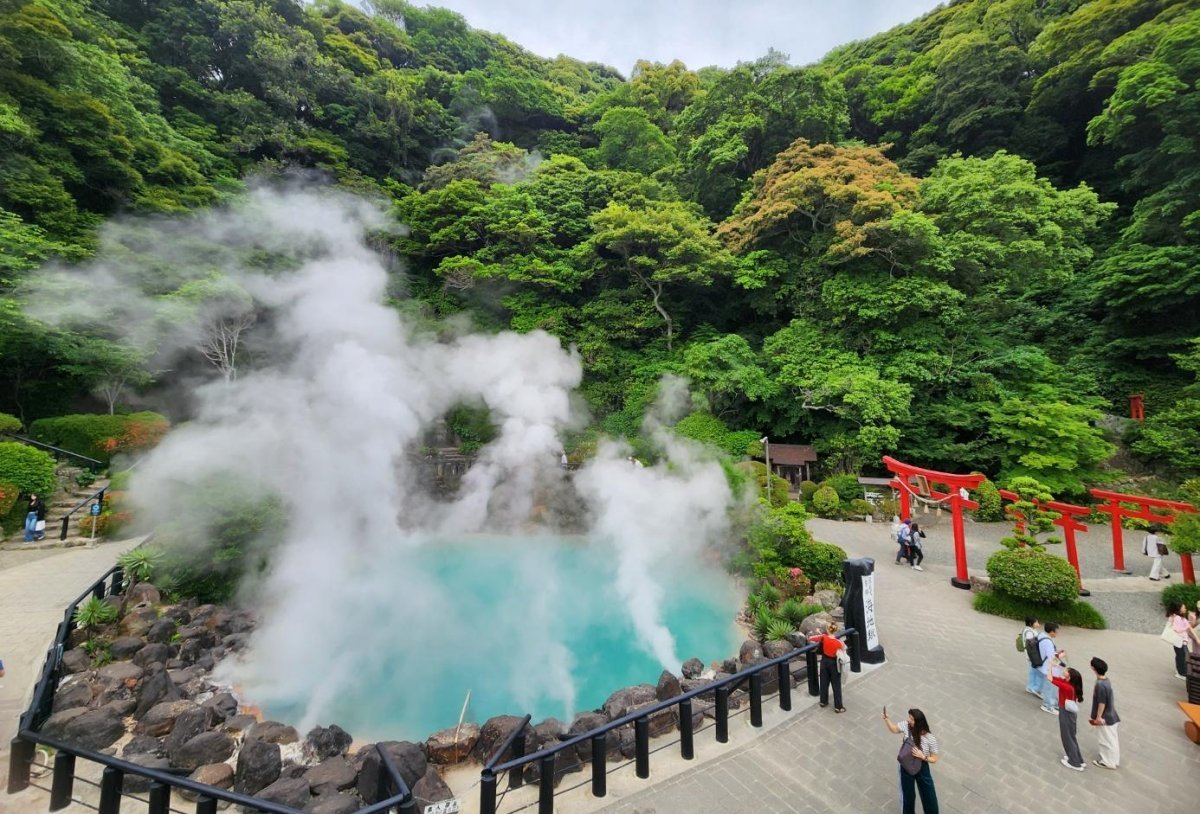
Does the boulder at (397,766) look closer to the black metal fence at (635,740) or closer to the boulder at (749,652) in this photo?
the black metal fence at (635,740)

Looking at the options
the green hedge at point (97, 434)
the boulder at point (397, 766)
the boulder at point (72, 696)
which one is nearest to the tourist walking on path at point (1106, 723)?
the boulder at point (397, 766)

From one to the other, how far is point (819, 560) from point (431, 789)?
754 centimetres

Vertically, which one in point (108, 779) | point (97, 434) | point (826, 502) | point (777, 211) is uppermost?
point (777, 211)

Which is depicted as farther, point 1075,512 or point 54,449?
point 54,449

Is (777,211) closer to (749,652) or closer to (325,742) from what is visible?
(749,652)

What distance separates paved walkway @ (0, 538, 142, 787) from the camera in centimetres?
568

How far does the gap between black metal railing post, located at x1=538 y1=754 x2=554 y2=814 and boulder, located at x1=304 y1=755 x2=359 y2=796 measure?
7.82 feet

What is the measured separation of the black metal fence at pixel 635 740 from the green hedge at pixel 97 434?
1538cm

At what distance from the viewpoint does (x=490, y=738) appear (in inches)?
211

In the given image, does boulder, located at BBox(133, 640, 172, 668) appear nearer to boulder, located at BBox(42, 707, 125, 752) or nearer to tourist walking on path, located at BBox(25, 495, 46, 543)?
boulder, located at BBox(42, 707, 125, 752)

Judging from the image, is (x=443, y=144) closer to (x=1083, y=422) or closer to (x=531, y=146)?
(x=531, y=146)

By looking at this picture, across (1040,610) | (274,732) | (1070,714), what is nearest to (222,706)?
(274,732)

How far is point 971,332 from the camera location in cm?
1652

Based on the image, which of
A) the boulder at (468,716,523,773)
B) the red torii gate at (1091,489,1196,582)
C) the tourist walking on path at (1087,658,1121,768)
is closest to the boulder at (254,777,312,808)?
the boulder at (468,716,523,773)
